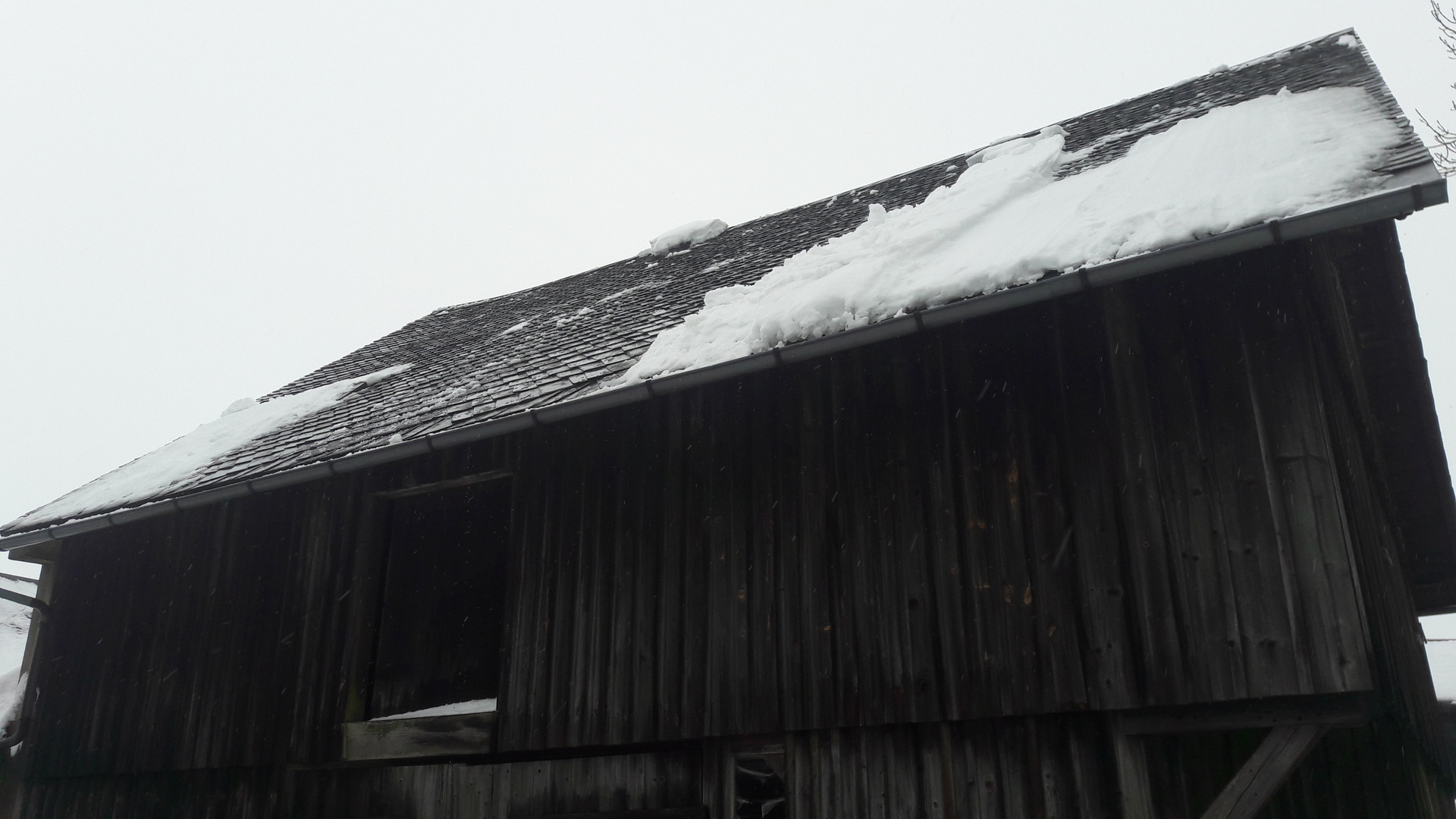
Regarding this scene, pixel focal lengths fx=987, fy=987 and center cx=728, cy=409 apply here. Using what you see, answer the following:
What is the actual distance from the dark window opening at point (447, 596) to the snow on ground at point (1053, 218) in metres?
3.10

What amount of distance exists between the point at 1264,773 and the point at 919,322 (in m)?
2.43

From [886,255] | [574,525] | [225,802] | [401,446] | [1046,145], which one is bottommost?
[225,802]

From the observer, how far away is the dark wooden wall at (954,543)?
4355 millimetres

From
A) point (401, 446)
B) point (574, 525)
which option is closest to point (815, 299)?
point (574, 525)

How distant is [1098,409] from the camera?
488 cm

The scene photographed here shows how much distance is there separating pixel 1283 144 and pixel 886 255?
2127 mm

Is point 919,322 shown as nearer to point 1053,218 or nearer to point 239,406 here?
point 1053,218

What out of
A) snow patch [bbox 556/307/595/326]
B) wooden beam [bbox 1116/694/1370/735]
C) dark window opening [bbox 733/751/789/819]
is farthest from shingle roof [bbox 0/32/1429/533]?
wooden beam [bbox 1116/694/1370/735]

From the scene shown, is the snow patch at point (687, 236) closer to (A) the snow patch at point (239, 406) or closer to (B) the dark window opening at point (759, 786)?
(A) the snow patch at point (239, 406)

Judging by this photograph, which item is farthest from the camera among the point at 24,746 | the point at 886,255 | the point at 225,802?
the point at 24,746

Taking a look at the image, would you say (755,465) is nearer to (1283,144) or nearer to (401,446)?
(401,446)

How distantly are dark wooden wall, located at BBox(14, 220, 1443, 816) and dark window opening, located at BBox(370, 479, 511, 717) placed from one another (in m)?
0.83

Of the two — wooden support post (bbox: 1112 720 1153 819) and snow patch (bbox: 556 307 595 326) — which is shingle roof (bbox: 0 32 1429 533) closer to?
snow patch (bbox: 556 307 595 326)

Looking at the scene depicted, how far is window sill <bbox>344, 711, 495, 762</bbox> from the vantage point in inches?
250
